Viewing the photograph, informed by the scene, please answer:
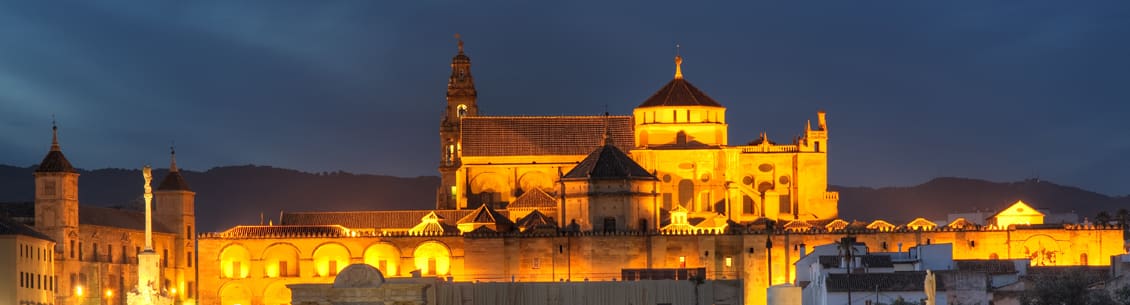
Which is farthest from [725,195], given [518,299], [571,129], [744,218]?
[518,299]

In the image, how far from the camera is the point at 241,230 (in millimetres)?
128875

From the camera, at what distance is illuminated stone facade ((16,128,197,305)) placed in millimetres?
116750

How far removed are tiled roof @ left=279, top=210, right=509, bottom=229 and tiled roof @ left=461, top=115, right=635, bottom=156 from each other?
17.4 feet

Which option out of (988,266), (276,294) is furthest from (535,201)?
(988,266)

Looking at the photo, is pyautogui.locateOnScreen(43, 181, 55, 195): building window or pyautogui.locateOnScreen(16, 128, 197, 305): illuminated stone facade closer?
pyautogui.locateOnScreen(16, 128, 197, 305): illuminated stone facade

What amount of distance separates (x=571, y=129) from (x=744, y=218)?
1338 centimetres

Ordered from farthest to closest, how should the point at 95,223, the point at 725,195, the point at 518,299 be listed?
the point at 725,195 → the point at 95,223 → the point at 518,299

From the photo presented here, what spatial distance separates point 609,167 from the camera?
125m

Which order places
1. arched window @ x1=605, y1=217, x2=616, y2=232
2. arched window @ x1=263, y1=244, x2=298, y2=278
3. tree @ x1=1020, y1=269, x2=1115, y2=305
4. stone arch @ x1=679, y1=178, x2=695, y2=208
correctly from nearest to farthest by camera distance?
tree @ x1=1020, y1=269, x2=1115, y2=305 → arched window @ x1=605, y1=217, x2=616, y2=232 → arched window @ x1=263, y1=244, x2=298, y2=278 → stone arch @ x1=679, y1=178, x2=695, y2=208

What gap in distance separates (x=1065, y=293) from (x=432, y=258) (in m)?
47.3

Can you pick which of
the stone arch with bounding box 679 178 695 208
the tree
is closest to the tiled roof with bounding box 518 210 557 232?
the stone arch with bounding box 679 178 695 208

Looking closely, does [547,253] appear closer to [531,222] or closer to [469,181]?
[531,222]

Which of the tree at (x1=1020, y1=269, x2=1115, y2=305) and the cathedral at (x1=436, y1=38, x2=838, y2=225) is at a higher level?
the cathedral at (x1=436, y1=38, x2=838, y2=225)

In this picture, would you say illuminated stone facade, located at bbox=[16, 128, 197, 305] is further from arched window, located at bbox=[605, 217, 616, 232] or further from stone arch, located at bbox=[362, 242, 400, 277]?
arched window, located at bbox=[605, 217, 616, 232]
